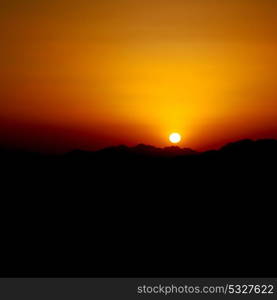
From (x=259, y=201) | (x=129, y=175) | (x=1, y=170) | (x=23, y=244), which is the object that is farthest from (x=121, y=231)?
(x=1, y=170)

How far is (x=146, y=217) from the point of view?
59.7m

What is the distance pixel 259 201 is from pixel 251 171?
17.6 meters

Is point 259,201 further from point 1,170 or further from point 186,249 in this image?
point 1,170

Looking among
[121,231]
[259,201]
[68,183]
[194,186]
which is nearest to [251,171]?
[194,186]

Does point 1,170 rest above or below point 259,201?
above

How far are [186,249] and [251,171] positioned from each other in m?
34.3

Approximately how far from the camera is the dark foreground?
144 feet

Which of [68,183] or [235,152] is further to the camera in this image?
[235,152]

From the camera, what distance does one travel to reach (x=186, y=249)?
48.8m

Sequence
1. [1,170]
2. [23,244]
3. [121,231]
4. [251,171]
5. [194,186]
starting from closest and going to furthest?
[23,244], [121,231], [194,186], [251,171], [1,170]

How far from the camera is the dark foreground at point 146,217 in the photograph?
144 ft

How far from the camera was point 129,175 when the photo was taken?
87625mm
